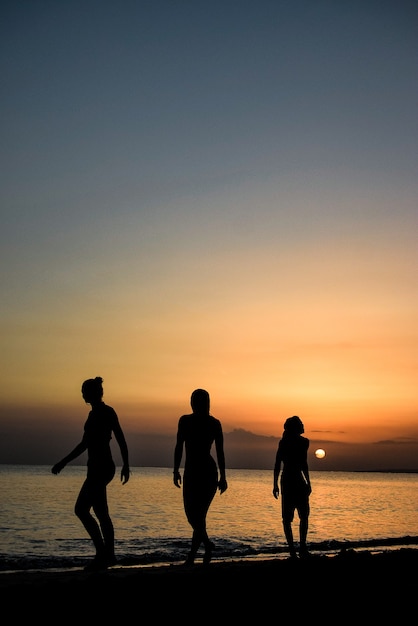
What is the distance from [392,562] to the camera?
8758 mm

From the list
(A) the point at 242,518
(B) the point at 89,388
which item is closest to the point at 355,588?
(B) the point at 89,388

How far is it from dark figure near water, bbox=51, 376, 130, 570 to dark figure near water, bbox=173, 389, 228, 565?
0.85 m

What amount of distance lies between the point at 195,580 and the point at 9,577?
1937 millimetres

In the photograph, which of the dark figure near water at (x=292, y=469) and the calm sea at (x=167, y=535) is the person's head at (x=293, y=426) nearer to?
the dark figure near water at (x=292, y=469)

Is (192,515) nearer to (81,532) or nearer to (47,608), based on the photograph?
Answer: (47,608)

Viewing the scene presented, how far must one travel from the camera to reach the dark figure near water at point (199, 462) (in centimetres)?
820

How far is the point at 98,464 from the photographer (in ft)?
25.6

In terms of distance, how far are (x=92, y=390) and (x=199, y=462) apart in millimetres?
1663

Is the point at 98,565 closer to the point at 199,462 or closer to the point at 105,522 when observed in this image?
the point at 105,522

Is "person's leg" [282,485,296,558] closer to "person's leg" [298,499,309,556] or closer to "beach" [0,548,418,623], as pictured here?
"person's leg" [298,499,309,556]

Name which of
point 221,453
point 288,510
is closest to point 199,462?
point 221,453

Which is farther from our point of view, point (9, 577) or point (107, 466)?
point (107, 466)

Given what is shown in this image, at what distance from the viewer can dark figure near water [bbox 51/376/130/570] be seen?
25.0 feet

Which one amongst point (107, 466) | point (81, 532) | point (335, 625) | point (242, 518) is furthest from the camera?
point (242, 518)
